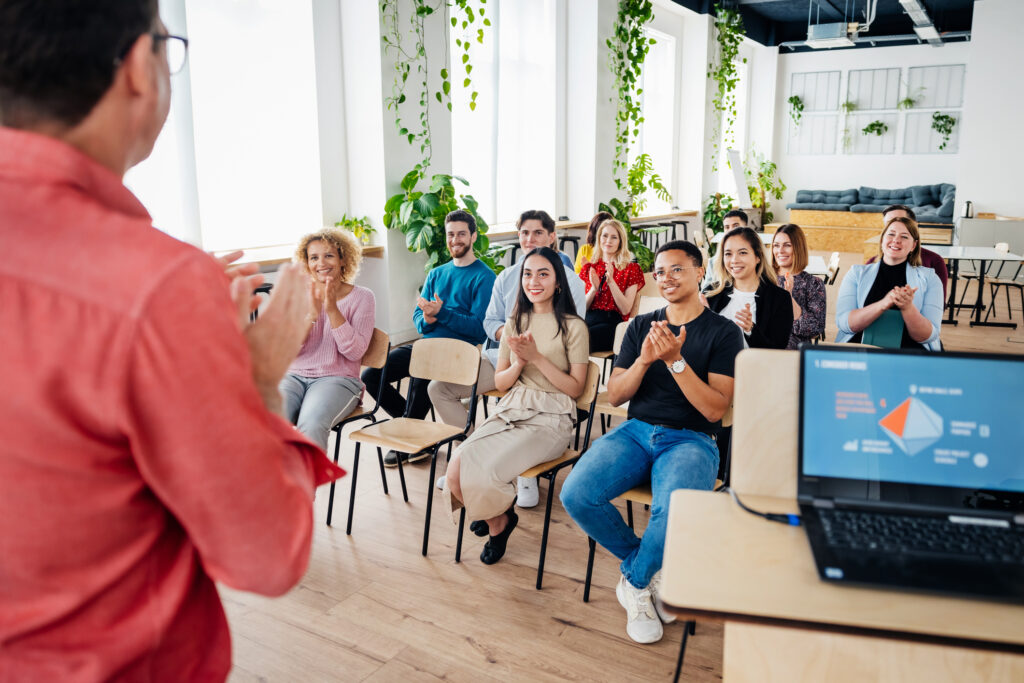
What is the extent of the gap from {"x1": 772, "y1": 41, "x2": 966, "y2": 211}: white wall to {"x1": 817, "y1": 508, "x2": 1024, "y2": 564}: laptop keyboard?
14.6 meters

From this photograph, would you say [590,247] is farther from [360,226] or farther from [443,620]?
[443,620]

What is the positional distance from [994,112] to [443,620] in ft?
37.2

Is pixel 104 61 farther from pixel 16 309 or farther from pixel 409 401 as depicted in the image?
pixel 409 401

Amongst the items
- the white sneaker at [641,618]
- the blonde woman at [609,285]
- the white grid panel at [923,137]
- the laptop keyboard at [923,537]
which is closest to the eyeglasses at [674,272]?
the white sneaker at [641,618]

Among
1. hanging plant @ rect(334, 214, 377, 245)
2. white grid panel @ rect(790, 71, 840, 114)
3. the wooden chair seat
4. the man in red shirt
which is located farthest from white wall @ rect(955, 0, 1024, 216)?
the man in red shirt

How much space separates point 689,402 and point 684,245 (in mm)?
633

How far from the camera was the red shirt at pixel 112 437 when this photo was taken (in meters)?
0.61

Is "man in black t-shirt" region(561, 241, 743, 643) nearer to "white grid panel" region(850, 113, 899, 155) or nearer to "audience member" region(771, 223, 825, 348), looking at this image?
"audience member" region(771, 223, 825, 348)

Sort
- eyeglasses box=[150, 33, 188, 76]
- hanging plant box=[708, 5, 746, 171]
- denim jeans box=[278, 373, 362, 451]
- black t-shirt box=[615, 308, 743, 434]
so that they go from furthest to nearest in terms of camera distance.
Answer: hanging plant box=[708, 5, 746, 171] → denim jeans box=[278, 373, 362, 451] → black t-shirt box=[615, 308, 743, 434] → eyeglasses box=[150, 33, 188, 76]

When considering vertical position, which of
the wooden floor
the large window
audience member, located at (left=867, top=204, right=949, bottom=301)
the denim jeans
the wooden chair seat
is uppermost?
the large window

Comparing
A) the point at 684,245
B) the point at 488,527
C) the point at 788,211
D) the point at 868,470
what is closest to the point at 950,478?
the point at 868,470

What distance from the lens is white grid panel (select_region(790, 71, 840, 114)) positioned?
14.5 m

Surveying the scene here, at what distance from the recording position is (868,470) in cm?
134

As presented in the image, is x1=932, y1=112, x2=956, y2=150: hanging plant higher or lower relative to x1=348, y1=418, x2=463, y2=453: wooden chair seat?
higher
